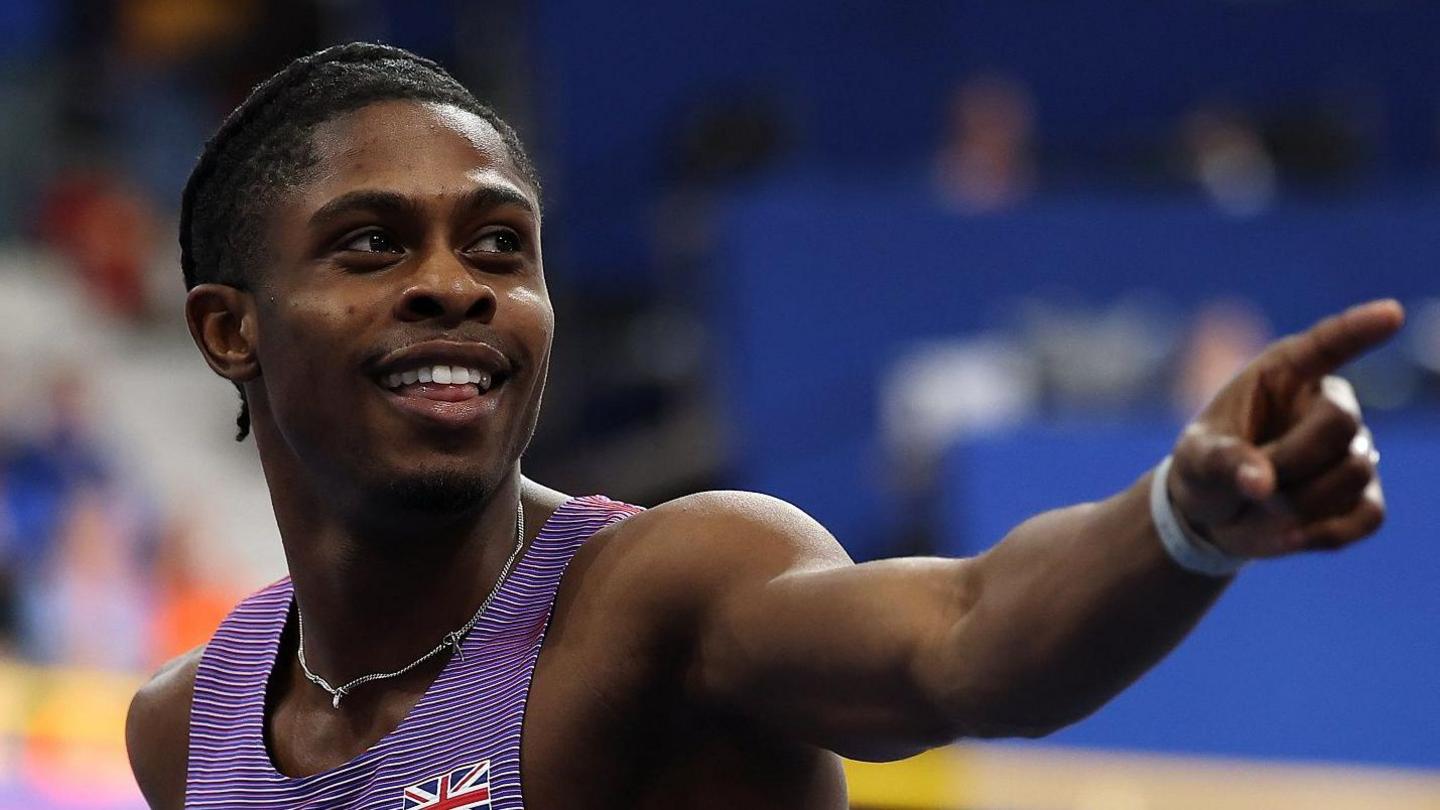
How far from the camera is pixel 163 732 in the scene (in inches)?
101

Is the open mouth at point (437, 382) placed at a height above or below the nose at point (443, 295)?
below

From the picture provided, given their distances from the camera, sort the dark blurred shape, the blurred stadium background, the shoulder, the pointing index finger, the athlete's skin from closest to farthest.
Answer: the pointing index finger
the athlete's skin
the shoulder
the blurred stadium background
the dark blurred shape

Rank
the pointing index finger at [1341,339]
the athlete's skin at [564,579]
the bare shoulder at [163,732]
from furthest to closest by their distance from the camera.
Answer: the bare shoulder at [163,732]
the athlete's skin at [564,579]
the pointing index finger at [1341,339]

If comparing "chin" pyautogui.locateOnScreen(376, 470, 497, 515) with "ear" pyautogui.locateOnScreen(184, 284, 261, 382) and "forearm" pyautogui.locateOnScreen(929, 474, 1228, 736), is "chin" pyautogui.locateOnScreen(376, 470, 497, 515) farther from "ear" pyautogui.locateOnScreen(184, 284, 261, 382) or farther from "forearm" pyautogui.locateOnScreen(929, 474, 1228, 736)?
"forearm" pyautogui.locateOnScreen(929, 474, 1228, 736)

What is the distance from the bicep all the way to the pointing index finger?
42cm

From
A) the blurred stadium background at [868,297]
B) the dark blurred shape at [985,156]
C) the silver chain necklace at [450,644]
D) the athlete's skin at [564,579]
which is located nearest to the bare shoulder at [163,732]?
A: the athlete's skin at [564,579]

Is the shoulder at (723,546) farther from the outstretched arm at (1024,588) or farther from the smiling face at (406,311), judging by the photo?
the smiling face at (406,311)

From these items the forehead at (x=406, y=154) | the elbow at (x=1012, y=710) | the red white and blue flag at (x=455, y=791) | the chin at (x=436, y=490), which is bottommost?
the red white and blue flag at (x=455, y=791)

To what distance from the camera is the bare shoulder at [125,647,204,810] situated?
253 cm

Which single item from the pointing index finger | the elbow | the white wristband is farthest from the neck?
the pointing index finger

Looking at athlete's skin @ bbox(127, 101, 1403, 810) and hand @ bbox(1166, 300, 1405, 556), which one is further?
athlete's skin @ bbox(127, 101, 1403, 810)

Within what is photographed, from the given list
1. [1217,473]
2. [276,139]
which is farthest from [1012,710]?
[276,139]

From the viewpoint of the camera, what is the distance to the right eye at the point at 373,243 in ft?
7.06

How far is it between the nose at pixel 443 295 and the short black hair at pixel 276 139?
0.63 ft
